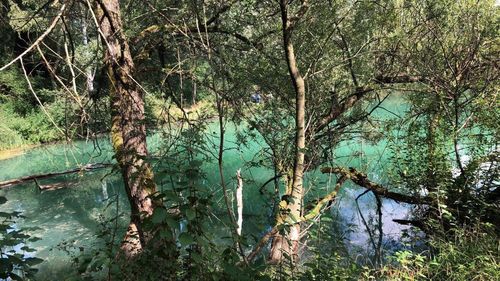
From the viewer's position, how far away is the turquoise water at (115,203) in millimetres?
7109

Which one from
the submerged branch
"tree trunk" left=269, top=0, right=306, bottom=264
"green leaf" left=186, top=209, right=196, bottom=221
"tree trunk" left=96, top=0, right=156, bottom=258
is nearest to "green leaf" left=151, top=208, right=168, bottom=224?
"green leaf" left=186, top=209, right=196, bottom=221

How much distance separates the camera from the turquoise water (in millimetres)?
7109

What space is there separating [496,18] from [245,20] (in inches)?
135

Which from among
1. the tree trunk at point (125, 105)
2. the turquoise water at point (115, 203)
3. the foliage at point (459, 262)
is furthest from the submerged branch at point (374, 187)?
the tree trunk at point (125, 105)

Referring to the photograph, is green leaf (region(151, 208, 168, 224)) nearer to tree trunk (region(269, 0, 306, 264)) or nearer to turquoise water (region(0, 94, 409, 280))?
tree trunk (region(269, 0, 306, 264))

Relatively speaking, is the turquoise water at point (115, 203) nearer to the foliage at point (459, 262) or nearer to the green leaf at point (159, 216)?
the foliage at point (459, 262)

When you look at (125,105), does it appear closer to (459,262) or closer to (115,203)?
(459,262)

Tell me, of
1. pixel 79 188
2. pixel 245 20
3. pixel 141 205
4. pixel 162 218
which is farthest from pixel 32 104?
pixel 162 218

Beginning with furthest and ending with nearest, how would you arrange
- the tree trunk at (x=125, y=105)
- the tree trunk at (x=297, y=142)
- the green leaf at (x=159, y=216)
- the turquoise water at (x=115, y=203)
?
the turquoise water at (x=115, y=203), the tree trunk at (x=297, y=142), the tree trunk at (x=125, y=105), the green leaf at (x=159, y=216)

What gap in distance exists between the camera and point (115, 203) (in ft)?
36.9

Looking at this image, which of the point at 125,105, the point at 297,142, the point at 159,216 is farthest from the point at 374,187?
the point at 159,216

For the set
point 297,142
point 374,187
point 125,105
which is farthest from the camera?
point 374,187

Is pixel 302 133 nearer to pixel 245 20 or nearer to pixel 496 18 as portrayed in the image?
pixel 245 20

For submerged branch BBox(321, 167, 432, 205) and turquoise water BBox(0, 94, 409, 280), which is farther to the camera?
turquoise water BBox(0, 94, 409, 280)
